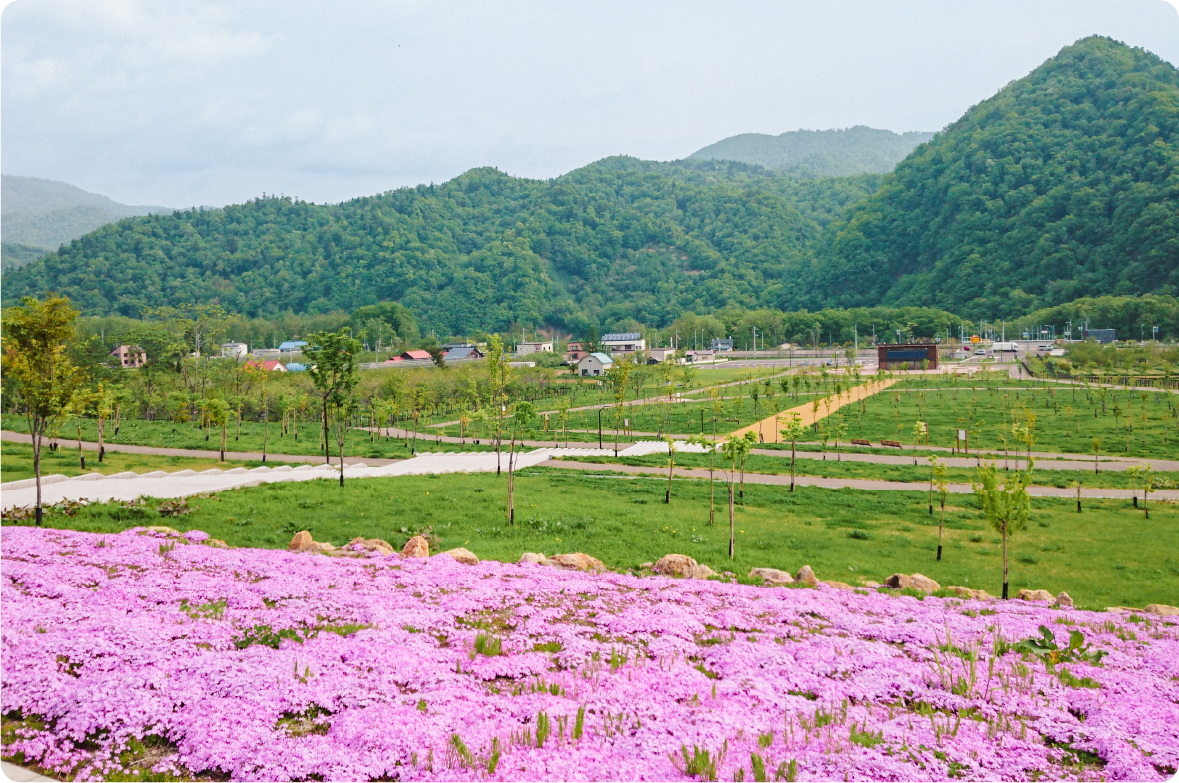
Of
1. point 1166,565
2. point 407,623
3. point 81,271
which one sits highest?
point 81,271

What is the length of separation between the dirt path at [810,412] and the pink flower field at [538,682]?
19876mm

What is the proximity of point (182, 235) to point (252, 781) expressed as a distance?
622ft

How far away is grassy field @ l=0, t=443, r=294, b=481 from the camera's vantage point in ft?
70.2

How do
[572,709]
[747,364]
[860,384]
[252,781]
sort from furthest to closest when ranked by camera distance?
[747,364] → [860,384] → [572,709] → [252,781]

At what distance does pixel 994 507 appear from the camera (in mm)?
13969

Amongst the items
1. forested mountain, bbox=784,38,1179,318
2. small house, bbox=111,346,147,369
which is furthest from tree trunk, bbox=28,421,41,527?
forested mountain, bbox=784,38,1179,318

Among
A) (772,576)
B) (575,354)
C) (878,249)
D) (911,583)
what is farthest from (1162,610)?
(878,249)

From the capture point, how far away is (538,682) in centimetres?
670

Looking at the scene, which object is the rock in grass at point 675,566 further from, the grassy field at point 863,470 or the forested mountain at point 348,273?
the forested mountain at point 348,273

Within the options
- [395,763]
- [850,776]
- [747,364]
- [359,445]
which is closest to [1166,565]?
[850,776]

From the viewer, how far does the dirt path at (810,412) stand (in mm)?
39844

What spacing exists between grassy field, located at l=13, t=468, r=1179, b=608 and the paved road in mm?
1578

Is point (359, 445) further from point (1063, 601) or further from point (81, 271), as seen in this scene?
point (81, 271)

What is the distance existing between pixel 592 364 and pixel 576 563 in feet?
282
